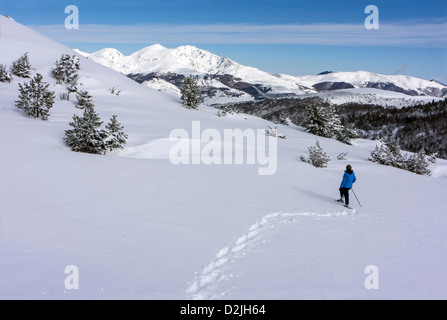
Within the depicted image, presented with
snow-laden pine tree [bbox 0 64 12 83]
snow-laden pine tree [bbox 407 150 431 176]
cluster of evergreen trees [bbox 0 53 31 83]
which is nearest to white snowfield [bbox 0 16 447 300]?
snow-laden pine tree [bbox 407 150 431 176]

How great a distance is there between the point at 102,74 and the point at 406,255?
26560 millimetres

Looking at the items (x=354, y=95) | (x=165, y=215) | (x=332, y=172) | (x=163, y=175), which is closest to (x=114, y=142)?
(x=163, y=175)

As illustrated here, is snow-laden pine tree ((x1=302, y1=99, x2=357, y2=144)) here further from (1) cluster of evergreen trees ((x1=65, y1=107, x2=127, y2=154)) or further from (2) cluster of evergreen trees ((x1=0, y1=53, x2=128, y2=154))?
(1) cluster of evergreen trees ((x1=65, y1=107, x2=127, y2=154))

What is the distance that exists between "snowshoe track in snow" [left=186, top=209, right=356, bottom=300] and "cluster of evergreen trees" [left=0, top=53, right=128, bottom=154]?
22.9 feet

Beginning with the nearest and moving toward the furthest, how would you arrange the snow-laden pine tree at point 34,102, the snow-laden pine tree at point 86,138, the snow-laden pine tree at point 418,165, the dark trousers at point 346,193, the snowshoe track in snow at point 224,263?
the snowshoe track in snow at point 224,263 < the dark trousers at point 346,193 < the snow-laden pine tree at point 86,138 < the snow-laden pine tree at point 34,102 < the snow-laden pine tree at point 418,165

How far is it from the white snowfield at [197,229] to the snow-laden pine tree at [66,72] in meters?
10.9

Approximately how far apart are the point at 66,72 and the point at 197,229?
21305 mm

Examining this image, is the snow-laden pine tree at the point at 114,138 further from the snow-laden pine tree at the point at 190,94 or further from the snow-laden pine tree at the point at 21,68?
the snow-laden pine tree at the point at 21,68

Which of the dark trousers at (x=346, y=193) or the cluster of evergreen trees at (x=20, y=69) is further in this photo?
the cluster of evergreen trees at (x=20, y=69)

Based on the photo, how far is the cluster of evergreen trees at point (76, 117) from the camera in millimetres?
10352

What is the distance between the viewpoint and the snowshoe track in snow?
4.16m

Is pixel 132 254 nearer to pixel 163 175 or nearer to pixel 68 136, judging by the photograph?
pixel 163 175

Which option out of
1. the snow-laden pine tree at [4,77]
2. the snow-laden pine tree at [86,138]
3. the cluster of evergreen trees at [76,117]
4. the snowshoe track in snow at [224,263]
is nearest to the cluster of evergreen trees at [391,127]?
the snowshoe track in snow at [224,263]
